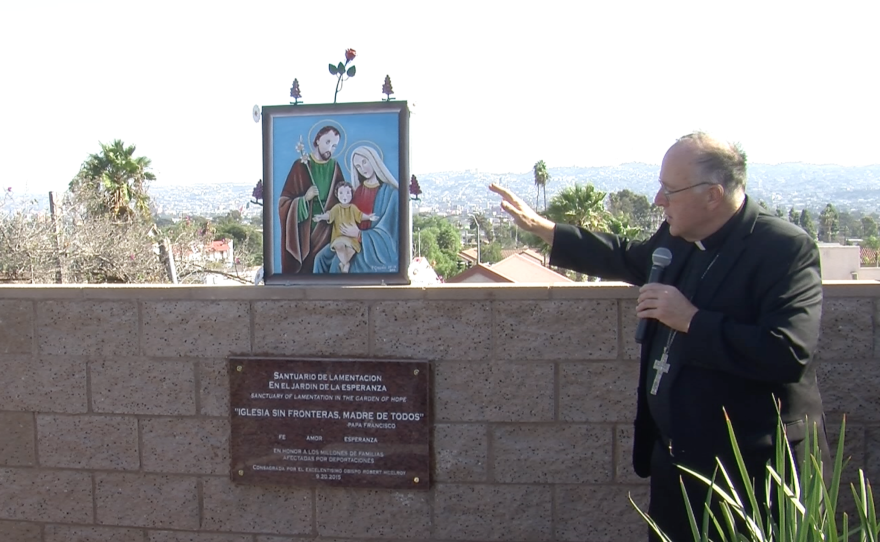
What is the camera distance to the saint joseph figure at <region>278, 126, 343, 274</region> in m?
4.16

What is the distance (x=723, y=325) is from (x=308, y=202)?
2.14 m

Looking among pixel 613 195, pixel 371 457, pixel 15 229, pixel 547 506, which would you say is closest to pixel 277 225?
pixel 371 457

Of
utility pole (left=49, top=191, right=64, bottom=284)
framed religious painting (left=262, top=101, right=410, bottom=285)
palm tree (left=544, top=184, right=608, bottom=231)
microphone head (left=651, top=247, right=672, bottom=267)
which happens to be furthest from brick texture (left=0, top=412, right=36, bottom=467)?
palm tree (left=544, top=184, right=608, bottom=231)

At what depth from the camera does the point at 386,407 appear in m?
4.02

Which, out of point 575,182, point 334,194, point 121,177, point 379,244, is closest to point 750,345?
point 379,244

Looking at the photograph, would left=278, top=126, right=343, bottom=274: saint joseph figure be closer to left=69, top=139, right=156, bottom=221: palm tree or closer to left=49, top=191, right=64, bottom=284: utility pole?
left=49, top=191, right=64, bottom=284: utility pole

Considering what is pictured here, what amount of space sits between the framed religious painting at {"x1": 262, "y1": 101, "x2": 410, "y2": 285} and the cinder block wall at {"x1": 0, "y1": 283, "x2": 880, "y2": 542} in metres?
0.17

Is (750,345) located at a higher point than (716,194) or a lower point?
lower

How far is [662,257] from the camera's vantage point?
3.17 meters

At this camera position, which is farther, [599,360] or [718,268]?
[599,360]

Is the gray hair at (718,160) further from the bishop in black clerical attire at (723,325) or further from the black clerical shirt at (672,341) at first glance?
the black clerical shirt at (672,341)

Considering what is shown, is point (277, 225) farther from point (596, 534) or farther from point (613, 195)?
point (613, 195)

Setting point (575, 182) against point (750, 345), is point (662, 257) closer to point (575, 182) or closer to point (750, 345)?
point (750, 345)

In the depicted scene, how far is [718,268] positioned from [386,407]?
1.73 m
